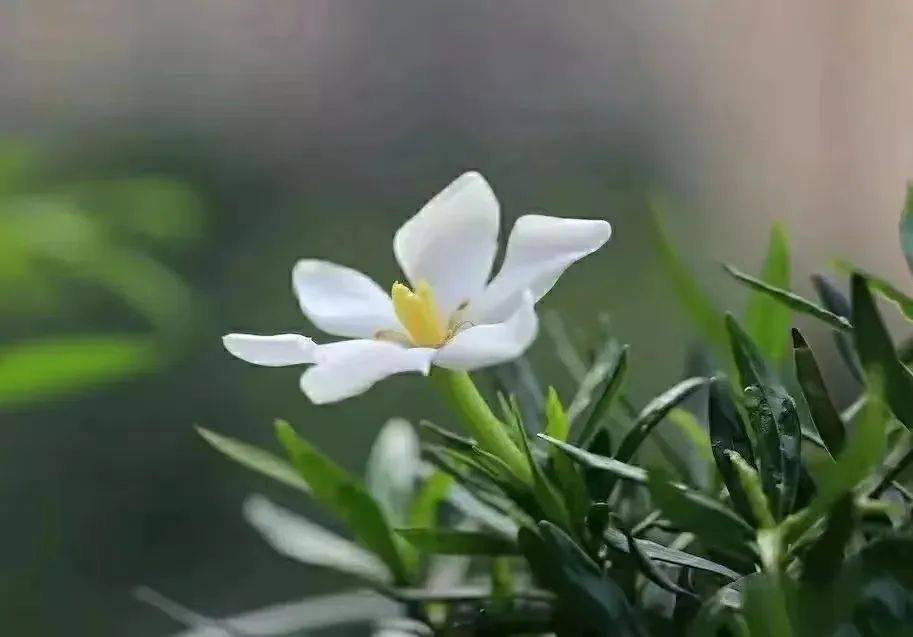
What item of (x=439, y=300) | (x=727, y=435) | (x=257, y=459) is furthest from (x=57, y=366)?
(x=727, y=435)

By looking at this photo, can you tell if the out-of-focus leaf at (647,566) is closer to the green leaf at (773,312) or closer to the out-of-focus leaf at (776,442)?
the out-of-focus leaf at (776,442)

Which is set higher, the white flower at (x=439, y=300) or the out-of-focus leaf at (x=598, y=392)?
the white flower at (x=439, y=300)

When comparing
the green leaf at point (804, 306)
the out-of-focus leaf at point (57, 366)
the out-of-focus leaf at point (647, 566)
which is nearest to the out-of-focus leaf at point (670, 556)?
the out-of-focus leaf at point (647, 566)

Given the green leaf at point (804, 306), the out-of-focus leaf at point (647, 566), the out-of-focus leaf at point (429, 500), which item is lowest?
the out-of-focus leaf at point (429, 500)

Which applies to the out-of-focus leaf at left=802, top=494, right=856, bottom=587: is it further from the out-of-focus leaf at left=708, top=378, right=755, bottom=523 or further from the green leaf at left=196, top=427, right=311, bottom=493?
the green leaf at left=196, top=427, right=311, bottom=493

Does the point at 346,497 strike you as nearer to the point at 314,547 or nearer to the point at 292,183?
the point at 314,547

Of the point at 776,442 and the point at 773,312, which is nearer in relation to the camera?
the point at 776,442
